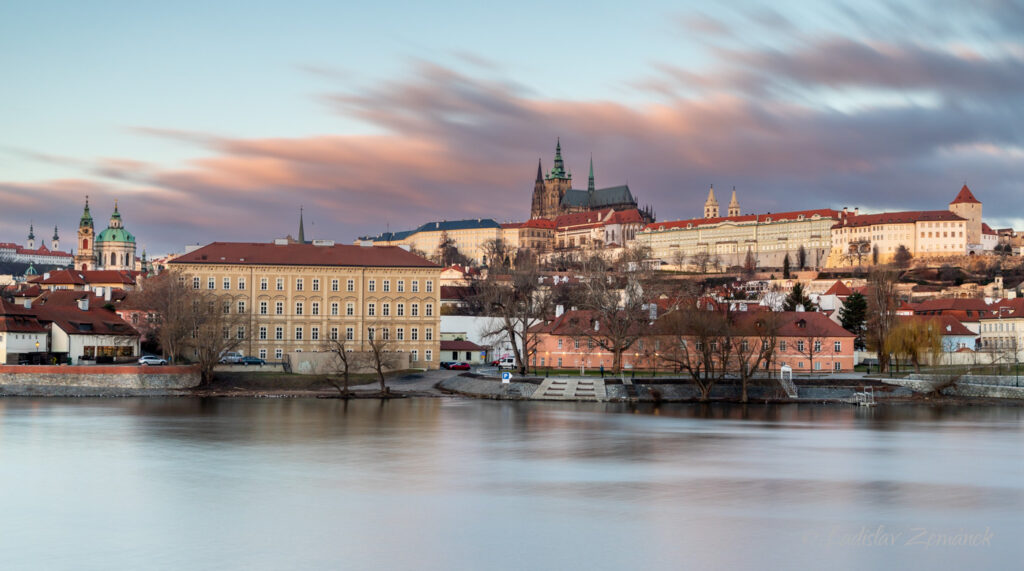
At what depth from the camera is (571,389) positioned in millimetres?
58156

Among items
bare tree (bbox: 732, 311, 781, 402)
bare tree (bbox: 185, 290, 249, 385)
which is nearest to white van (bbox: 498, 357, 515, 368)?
bare tree (bbox: 732, 311, 781, 402)

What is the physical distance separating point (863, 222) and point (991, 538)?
7082 inches

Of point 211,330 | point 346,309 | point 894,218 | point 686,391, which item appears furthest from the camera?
point 894,218

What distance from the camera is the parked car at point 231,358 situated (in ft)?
206

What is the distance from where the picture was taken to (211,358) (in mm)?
58219

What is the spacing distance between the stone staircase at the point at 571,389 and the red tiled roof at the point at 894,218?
142155mm

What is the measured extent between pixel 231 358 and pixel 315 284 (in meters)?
7.94

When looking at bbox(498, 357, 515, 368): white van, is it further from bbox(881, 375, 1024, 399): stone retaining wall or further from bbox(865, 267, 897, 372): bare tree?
bbox(865, 267, 897, 372): bare tree

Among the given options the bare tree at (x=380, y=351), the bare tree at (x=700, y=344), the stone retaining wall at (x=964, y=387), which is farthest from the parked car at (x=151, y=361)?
the stone retaining wall at (x=964, y=387)

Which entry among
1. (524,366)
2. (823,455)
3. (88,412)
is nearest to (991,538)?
(823,455)

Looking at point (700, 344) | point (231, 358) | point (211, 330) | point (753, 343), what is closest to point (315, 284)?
point (231, 358)

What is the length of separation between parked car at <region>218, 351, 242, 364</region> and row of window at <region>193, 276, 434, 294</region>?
16.2 ft

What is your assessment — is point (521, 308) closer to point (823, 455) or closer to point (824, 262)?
point (823, 455)

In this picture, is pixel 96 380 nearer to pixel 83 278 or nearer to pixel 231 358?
pixel 231 358
